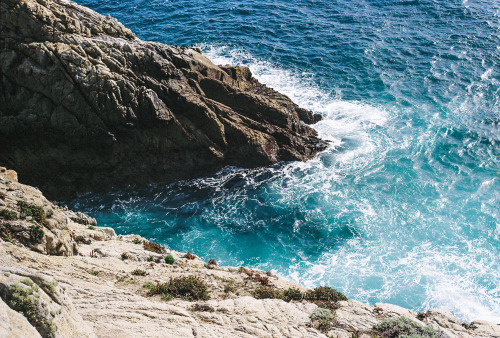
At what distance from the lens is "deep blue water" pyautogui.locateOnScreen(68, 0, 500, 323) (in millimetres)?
33750

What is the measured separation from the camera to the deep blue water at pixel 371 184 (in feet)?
111

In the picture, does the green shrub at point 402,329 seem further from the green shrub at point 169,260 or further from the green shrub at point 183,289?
the green shrub at point 169,260

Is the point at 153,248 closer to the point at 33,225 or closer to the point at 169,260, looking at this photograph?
the point at 169,260

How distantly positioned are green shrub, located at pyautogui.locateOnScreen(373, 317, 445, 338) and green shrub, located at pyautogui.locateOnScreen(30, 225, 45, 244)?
19582 millimetres

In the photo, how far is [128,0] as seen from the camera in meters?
84.4

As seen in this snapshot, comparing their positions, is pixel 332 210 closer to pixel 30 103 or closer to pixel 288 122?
pixel 288 122

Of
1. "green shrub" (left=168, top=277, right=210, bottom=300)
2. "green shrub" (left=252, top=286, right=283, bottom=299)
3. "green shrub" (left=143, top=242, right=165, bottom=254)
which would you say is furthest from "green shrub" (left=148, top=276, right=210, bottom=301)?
"green shrub" (left=143, top=242, right=165, bottom=254)

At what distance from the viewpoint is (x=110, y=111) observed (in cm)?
3869

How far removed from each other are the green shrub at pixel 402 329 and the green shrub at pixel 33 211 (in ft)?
67.5

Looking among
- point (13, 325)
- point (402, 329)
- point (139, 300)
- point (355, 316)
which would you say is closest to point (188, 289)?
point (139, 300)

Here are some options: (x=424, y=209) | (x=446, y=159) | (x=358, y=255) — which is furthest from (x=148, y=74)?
(x=446, y=159)

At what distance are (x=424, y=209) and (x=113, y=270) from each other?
107 feet

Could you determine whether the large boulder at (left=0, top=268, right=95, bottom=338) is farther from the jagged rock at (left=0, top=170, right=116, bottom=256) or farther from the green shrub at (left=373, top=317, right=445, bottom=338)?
the green shrub at (left=373, top=317, right=445, bottom=338)

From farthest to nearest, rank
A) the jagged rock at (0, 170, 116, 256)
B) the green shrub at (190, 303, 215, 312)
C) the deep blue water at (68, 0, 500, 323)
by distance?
the deep blue water at (68, 0, 500, 323) < the jagged rock at (0, 170, 116, 256) < the green shrub at (190, 303, 215, 312)
